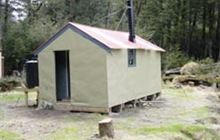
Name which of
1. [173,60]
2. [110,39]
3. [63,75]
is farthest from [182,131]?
[173,60]

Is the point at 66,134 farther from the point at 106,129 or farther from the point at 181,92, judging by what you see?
the point at 181,92

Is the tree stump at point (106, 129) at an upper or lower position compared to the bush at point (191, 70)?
lower

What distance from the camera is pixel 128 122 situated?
11086mm

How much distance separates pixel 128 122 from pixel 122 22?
2212 centimetres

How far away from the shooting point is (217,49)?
117 ft

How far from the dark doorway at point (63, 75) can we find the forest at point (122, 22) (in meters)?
14.6

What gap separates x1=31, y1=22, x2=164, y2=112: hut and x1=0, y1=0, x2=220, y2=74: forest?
14.7 metres

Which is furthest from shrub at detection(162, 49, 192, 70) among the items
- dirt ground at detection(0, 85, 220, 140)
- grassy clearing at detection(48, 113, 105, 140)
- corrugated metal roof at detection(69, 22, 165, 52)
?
grassy clearing at detection(48, 113, 105, 140)

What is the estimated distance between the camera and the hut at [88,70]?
40.4 ft

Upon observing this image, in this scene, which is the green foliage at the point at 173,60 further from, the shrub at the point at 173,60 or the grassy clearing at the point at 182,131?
the grassy clearing at the point at 182,131

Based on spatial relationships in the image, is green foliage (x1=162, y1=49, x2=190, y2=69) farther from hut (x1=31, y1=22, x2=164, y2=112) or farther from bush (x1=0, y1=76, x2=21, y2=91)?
hut (x1=31, y1=22, x2=164, y2=112)

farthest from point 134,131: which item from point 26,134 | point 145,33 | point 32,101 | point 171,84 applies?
point 145,33

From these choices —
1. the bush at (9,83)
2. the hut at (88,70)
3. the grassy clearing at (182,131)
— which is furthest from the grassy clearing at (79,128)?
the bush at (9,83)

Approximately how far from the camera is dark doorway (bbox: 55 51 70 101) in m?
14.1
